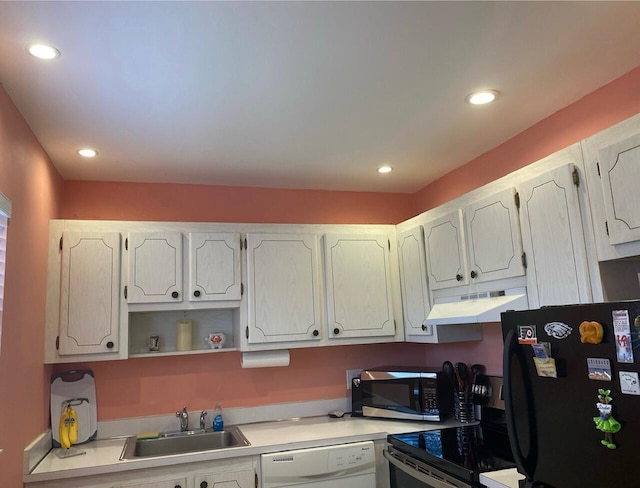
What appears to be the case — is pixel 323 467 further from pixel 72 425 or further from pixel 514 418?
pixel 72 425

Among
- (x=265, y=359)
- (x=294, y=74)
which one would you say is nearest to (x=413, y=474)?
(x=265, y=359)

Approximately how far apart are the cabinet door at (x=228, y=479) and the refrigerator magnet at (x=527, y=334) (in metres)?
1.64

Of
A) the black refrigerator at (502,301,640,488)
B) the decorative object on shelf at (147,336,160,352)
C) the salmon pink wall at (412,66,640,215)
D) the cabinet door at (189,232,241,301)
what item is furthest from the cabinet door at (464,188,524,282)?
the decorative object on shelf at (147,336,160,352)

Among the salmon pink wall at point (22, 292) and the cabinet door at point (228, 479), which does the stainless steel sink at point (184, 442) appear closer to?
the cabinet door at point (228, 479)

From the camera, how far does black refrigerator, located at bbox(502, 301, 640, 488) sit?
134cm

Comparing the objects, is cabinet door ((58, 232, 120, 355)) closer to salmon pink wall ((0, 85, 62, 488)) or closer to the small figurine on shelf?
salmon pink wall ((0, 85, 62, 488))

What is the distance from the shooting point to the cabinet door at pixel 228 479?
2494 millimetres

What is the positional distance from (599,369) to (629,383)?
0.10 metres

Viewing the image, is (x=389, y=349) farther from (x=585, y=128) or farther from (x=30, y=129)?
(x=30, y=129)

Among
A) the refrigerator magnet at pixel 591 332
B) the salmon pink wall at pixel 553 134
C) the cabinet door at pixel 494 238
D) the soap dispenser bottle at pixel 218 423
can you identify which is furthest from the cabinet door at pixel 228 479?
the salmon pink wall at pixel 553 134

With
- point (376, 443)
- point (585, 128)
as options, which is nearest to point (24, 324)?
point (376, 443)

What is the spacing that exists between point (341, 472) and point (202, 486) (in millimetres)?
744

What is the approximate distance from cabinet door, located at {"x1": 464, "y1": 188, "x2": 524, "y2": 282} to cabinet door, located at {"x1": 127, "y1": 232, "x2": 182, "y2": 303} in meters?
1.71

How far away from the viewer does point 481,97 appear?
2.25 meters
